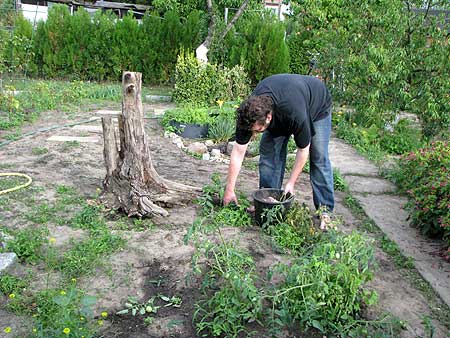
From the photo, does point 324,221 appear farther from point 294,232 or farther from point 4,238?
point 4,238

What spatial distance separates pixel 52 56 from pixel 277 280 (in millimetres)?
10327

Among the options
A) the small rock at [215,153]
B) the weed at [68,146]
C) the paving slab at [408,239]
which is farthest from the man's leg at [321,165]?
the weed at [68,146]

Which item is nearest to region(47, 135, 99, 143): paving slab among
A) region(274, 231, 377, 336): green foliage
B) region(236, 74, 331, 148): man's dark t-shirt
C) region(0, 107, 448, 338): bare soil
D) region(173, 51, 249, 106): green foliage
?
region(0, 107, 448, 338): bare soil

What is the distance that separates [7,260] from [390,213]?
3.14m

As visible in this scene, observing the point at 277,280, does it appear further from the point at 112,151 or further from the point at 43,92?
the point at 43,92

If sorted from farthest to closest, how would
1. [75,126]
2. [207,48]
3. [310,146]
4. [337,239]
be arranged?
[207,48] → [75,126] → [310,146] → [337,239]

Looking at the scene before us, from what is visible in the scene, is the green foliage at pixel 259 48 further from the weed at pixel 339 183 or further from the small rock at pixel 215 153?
the weed at pixel 339 183

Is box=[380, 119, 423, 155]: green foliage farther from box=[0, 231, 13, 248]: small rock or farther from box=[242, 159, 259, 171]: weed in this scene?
box=[0, 231, 13, 248]: small rock

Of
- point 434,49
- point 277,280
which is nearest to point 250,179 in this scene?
point 277,280

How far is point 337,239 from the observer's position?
100 inches

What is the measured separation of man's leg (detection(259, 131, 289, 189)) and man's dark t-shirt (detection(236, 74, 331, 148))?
256mm

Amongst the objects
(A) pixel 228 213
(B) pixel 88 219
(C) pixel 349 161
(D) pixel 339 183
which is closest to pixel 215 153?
(C) pixel 349 161

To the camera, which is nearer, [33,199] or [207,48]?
[33,199]

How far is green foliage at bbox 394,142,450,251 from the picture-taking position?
133 inches
